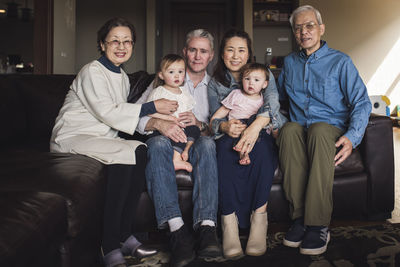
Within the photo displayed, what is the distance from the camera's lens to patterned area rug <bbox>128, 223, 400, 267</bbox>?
148 centimetres

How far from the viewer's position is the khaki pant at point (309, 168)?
5.40 feet

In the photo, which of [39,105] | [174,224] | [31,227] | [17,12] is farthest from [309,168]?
[17,12]

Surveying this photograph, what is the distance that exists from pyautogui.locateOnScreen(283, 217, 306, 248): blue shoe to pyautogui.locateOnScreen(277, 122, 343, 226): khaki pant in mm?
38

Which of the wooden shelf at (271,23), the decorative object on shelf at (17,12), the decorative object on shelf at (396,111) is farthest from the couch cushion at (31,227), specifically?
the decorative object on shelf at (396,111)

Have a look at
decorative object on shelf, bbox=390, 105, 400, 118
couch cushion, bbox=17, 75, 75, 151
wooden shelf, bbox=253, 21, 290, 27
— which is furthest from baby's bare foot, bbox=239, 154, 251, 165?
decorative object on shelf, bbox=390, 105, 400, 118

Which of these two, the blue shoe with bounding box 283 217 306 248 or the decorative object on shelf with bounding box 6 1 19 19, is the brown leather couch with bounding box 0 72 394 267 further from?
the decorative object on shelf with bounding box 6 1 19 19

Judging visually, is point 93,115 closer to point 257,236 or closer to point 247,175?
point 247,175

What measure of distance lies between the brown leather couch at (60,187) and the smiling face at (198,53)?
1.30ft

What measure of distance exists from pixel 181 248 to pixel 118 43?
1.12 metres

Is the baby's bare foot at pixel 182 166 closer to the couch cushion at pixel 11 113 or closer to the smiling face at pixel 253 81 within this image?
the smiling face at pixel 253 81

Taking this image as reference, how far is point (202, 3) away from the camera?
698cm

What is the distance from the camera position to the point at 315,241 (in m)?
1.59

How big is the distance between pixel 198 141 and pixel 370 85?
569 centimetres

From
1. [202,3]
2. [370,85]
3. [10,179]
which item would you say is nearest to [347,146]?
[10,179]
